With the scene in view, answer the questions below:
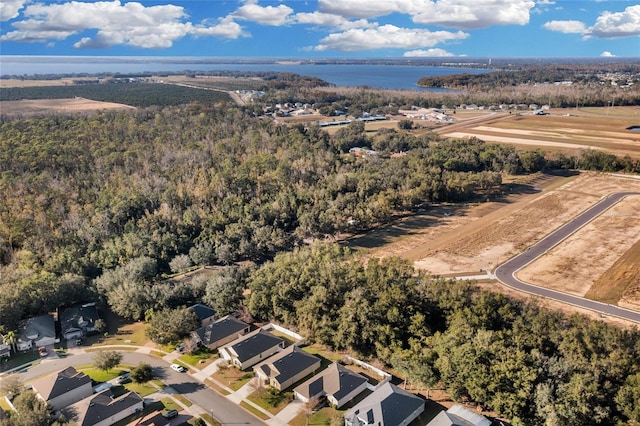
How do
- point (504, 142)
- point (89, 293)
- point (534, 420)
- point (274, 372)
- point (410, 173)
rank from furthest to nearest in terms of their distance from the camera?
point (504, 142) < point (410, 173) < point (89, 293) < point (274, 372) < point (534, 420)

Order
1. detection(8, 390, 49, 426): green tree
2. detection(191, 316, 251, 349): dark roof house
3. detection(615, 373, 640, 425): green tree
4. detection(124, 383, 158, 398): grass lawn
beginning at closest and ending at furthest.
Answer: detection(615, 373, 640, 425): green tree → detection(8, 390, 49, 426): green tree → detection(124, 383, 158, 398): grass lawn → detection(191, 316, 251, 349): dark roof house

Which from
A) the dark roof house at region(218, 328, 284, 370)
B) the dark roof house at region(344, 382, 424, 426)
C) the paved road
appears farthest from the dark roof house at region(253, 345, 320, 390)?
the dark roof house at region(344, 382, 424, 426)

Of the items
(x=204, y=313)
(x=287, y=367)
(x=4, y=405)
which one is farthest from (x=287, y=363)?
(x=4, y=405)

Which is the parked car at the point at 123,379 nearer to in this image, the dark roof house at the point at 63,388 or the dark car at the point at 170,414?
the dark roof house at the point at 63,388

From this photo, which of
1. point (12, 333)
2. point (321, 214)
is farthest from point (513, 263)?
point (12, 333)

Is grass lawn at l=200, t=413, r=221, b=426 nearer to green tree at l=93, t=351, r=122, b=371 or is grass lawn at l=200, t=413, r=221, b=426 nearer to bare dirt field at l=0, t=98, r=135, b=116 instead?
green tree at l=93, t=351, r=122, b=371

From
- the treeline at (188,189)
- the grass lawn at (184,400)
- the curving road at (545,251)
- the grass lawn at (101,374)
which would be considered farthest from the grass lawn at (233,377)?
the curving road at (545,251)

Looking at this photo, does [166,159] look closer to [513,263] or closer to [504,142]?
[513,263]
